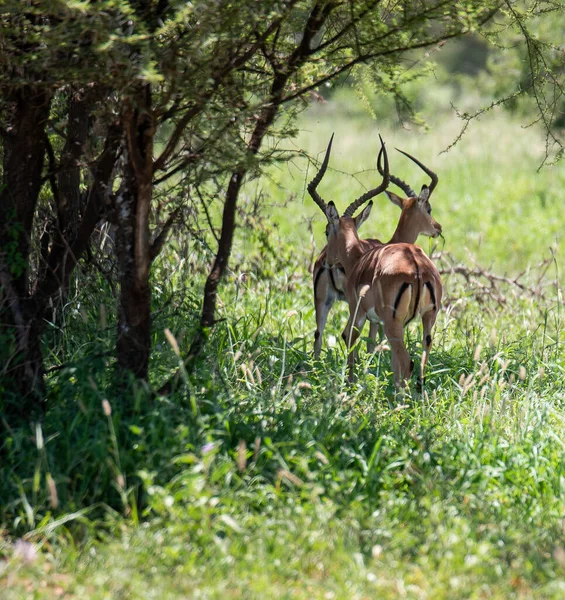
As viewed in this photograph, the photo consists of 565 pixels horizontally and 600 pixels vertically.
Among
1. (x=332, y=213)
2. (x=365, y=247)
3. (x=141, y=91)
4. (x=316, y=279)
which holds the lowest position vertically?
(x=316, y=279)

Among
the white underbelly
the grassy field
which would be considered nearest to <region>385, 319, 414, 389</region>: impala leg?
the grassy field

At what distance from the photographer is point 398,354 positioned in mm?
5969

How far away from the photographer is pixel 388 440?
4.58 m

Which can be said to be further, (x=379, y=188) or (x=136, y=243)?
(x=379, y=188)

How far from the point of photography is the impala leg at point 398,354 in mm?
5945

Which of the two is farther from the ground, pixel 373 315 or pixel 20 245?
pixel 20 245

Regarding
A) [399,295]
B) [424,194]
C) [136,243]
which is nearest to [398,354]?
[399,295]

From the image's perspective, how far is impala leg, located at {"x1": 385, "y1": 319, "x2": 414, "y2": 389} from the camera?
595cm

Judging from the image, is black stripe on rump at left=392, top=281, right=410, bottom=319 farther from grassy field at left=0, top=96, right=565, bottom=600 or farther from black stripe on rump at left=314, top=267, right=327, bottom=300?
black stripe on rump at left=314, top=267, right=327, bottom=300

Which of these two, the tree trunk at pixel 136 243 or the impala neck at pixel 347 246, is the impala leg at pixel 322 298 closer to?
the impala neck at pixel 347 246

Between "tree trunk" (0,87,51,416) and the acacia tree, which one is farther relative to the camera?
"tree trunk" (0,87,51,416)

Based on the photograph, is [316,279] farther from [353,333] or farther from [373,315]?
[373,315]

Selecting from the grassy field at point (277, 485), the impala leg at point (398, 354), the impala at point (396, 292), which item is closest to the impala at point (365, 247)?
the impala at point (396, 292)

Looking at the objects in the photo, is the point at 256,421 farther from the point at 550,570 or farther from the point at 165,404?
the point at 550,570
